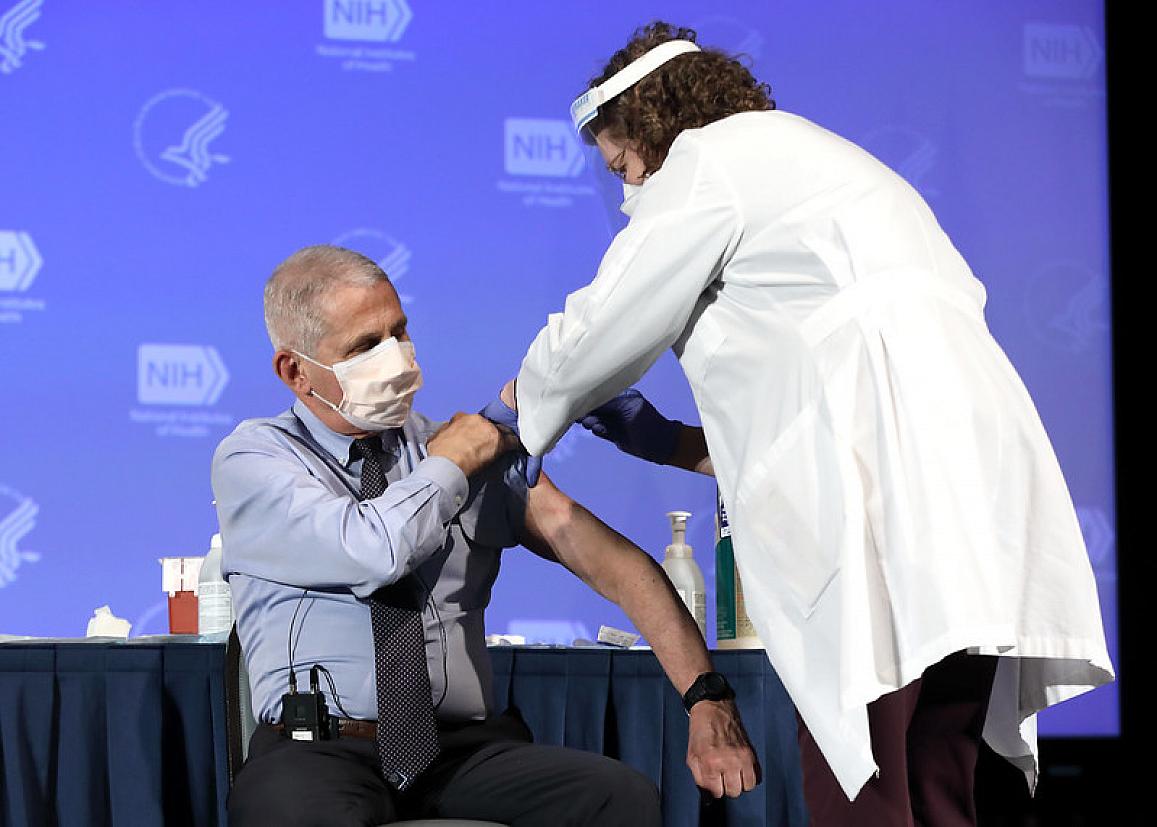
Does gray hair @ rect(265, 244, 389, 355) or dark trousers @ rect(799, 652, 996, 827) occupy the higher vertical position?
gray hair @ rect(265, 244, 389, 355)

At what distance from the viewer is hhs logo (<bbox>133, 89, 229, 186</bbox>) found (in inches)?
151

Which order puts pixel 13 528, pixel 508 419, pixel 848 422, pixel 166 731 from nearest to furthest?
pixel 848 422
pixel 508 419
pixel 166 731
pixel 13 528

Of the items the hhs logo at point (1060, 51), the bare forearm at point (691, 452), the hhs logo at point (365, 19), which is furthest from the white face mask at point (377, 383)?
the hhs logo at point (1060, 51)

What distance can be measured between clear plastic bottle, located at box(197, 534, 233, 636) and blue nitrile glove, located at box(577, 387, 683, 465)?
0.78 meters

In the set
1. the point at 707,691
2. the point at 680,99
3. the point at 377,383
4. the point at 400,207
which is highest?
the point at 400,207

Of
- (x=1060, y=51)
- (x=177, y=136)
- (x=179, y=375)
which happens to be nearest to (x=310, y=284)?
(x=179, y=375)

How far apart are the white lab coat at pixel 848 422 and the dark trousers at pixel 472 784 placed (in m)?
0.39

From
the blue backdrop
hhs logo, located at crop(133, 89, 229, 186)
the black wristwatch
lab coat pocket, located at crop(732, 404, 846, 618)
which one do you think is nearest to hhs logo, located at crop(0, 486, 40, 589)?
the blue backdrop

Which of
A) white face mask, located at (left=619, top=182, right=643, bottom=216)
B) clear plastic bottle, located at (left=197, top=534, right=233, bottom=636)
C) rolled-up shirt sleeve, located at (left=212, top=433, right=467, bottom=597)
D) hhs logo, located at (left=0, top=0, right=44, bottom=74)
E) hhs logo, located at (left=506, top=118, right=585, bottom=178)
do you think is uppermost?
hhs logo, located at (left=0, top=0, right=44, bottom=74)

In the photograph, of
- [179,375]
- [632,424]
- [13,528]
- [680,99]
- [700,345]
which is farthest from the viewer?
[179,375]

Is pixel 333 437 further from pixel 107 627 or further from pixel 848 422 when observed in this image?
pixel 848 422

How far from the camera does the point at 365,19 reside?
3928mm

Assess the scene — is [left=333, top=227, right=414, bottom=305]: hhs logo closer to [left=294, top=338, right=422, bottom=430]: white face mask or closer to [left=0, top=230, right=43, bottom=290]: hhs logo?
[left=0, top=230, right=43, bottom=290]: hhs logo

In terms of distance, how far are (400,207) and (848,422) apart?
263cm
